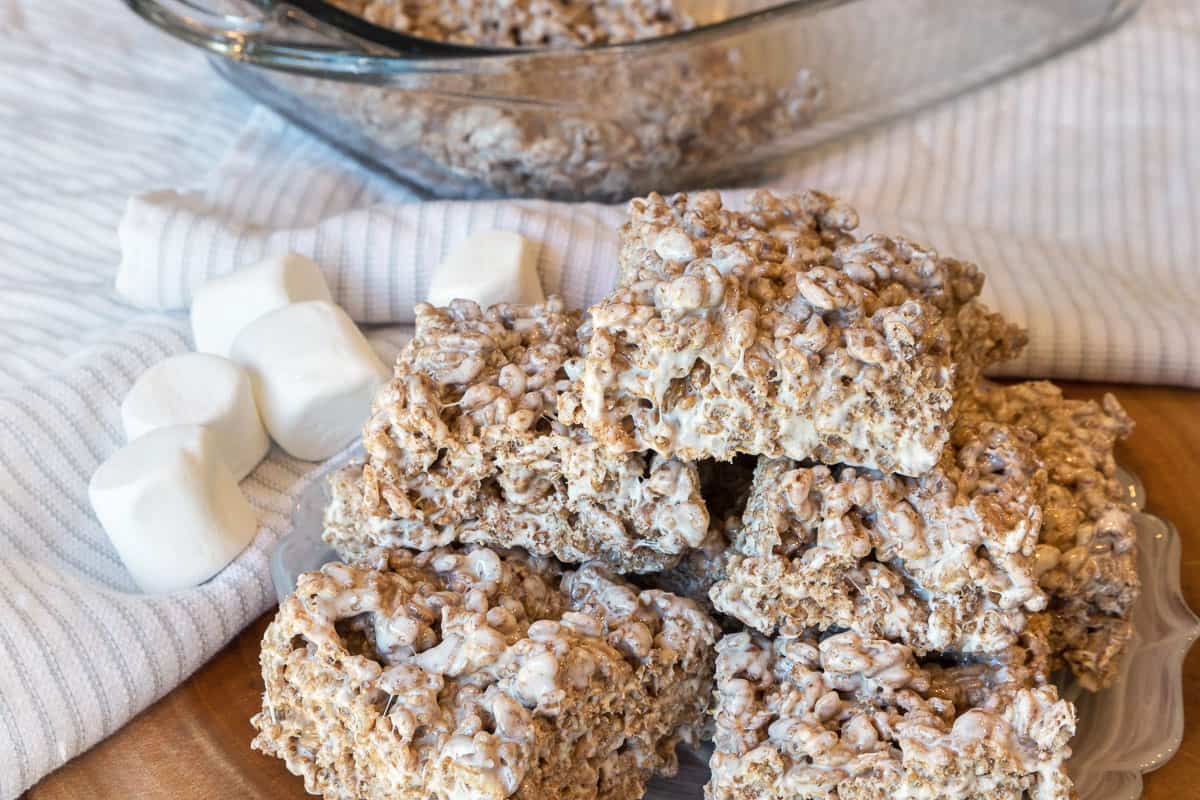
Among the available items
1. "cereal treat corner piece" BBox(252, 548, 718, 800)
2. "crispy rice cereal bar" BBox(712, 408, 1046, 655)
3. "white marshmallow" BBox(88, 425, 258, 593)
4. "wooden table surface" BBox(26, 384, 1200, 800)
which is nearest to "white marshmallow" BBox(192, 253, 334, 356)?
"white marshmallow" BBox(88, 425, 258, 593)

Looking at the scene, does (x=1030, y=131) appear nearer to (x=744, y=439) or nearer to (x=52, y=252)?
(x=744, y=439)

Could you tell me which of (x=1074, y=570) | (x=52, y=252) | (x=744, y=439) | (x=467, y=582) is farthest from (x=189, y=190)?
(x=1074, y=570)

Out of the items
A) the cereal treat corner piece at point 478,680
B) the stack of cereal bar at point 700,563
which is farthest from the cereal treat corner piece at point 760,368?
the cereal treat corner piece at point 478,680

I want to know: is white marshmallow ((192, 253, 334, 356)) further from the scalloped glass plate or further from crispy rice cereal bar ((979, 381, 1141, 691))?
crispy rice cereal bar ((979, 381, 1141, 691))

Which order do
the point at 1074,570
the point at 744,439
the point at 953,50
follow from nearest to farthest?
the point at 744,439
the point at 1074,570
the point at 953,50

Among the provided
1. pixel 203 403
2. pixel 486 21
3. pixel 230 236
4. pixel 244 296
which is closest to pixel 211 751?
pixel 203 403

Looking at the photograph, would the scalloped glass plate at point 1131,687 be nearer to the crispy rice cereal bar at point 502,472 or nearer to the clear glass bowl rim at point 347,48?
the crispy rice cereal bar at point 502,472
